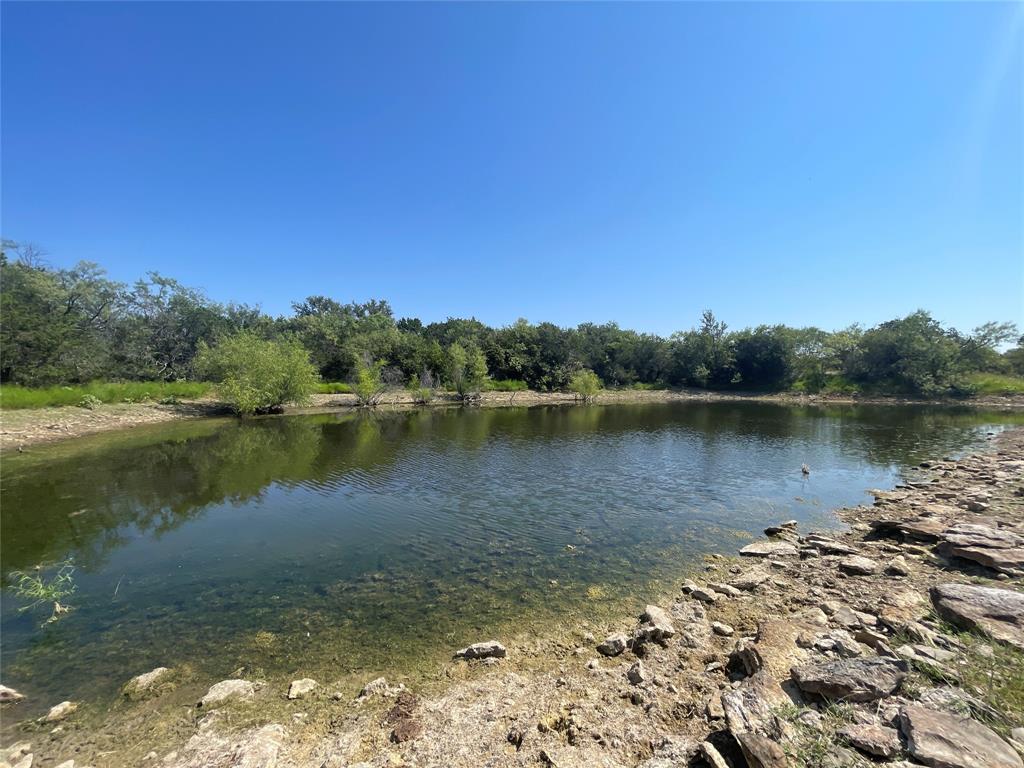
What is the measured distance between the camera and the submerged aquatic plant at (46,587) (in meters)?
8.96

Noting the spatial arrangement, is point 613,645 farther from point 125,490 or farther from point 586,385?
point 586,385

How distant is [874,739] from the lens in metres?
3.87

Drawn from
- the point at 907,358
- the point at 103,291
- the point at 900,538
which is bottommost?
the point at 900,538

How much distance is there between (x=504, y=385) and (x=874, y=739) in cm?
6692

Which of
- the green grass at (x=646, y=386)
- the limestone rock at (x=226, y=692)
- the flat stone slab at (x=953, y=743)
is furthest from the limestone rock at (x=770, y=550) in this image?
the green grass at (x=646, y=386)

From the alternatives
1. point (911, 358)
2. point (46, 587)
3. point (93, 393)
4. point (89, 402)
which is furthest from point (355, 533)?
point (911, 358)

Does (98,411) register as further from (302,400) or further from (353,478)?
(353,478)

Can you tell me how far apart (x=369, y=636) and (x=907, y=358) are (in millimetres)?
86082

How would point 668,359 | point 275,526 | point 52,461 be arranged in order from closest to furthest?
point 275,526 < point 52,461 < point 668,359

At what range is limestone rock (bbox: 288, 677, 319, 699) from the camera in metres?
6.29

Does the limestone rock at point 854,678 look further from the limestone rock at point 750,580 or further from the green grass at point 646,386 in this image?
the green grass at point 646,386

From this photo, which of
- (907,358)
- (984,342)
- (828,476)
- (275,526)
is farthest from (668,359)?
(275,526)

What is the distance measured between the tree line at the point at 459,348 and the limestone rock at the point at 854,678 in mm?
50686

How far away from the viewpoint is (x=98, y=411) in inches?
1345
